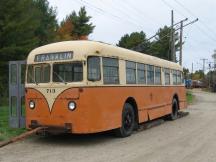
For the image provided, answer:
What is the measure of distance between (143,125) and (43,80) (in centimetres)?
484

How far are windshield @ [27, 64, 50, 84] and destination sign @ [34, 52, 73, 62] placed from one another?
161mm

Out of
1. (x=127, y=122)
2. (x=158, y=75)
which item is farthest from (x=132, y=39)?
(x=127, y=122)

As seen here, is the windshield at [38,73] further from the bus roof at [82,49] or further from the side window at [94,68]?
the side window at [94,68]

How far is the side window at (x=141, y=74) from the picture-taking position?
15515 mm

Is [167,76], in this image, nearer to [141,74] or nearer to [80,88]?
[141,74]

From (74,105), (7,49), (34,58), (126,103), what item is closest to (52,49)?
(34,58)

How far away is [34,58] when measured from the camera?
13273 mm

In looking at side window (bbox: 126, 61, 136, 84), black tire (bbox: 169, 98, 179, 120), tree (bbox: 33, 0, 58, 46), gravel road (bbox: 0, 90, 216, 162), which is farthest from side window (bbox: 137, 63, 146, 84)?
tree (bbox: 33, 0, 58, 46)

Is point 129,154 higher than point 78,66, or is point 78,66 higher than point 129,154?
point 78,66

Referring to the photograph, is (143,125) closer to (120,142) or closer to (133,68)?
(133,68)

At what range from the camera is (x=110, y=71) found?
13117 mm

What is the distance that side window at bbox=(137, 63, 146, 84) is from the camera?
50.9ft

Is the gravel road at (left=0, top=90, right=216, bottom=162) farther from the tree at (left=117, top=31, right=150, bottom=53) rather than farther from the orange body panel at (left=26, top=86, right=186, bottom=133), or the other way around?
the tree at (left=117, top=31, right=150, bottom=53)

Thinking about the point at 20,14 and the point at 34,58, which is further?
the point at 20,14
